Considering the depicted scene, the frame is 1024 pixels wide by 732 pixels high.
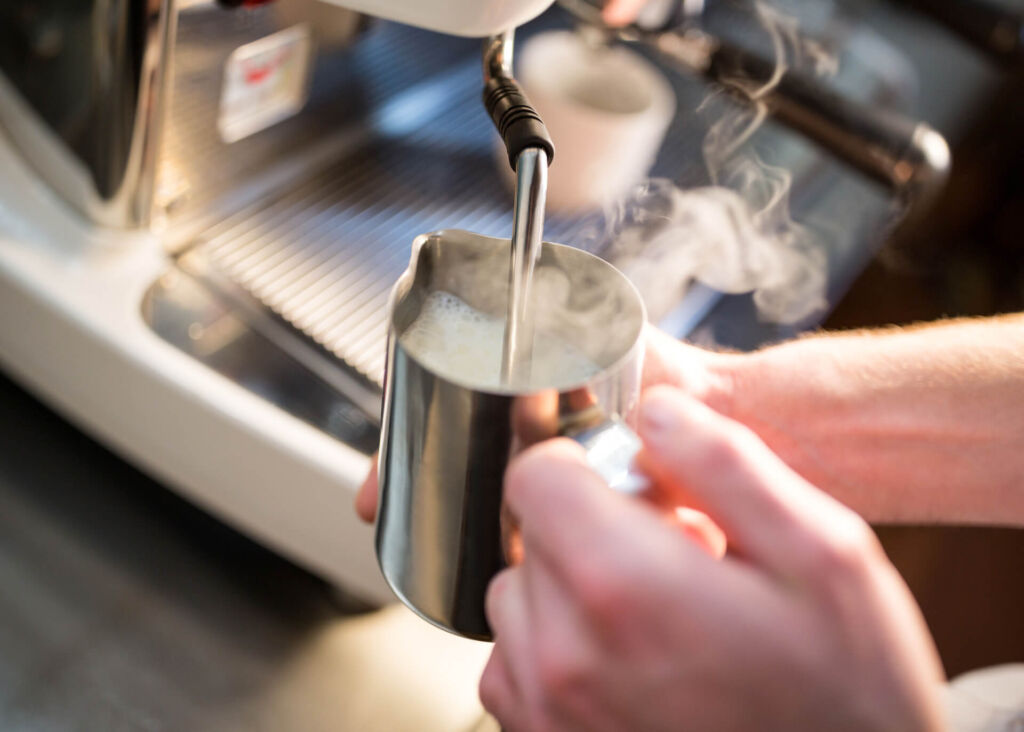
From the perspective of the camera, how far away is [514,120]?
1.02ft

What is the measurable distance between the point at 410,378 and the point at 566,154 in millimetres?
408

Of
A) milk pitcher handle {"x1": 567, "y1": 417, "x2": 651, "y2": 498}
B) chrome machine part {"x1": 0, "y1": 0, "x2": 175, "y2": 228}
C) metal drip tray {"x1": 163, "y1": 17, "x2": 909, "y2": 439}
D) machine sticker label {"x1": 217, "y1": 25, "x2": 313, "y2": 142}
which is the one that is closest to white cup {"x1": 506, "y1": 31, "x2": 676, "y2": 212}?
metal drip tray {"x1": 163, "y1": 17, "x2": 909, "y2": 439}

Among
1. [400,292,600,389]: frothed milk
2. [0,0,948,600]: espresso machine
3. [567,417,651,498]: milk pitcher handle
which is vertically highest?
[567,417,651,498]: milk pitcher handle

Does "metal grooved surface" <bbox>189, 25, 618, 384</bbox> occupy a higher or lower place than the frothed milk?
lower

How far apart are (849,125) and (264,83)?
448mm

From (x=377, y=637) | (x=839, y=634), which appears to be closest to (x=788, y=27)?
(x=377, y=637)

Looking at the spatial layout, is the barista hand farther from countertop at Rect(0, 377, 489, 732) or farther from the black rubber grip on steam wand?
countertop at Rect(0, 377, 489, 732)

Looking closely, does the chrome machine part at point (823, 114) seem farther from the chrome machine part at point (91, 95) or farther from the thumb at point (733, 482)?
the thumb at point (733, 482)

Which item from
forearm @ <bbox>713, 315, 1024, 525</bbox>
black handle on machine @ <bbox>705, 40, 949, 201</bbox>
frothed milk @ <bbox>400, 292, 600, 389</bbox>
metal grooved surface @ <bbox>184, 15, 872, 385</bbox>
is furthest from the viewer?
black handle on machine @ <bbox>705, 40, 949, 201</bbox>

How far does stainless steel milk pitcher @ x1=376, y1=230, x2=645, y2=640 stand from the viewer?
0.83ft

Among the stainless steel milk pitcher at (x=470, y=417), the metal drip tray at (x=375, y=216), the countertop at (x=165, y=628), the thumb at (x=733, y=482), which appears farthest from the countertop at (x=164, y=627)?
the thumb at (x=733, y=482)

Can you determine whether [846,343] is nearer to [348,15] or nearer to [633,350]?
[633,350]

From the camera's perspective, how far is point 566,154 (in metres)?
0.63

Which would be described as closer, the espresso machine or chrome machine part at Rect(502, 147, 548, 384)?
chrome machine part at Rect(502, 147, 548, 384)
